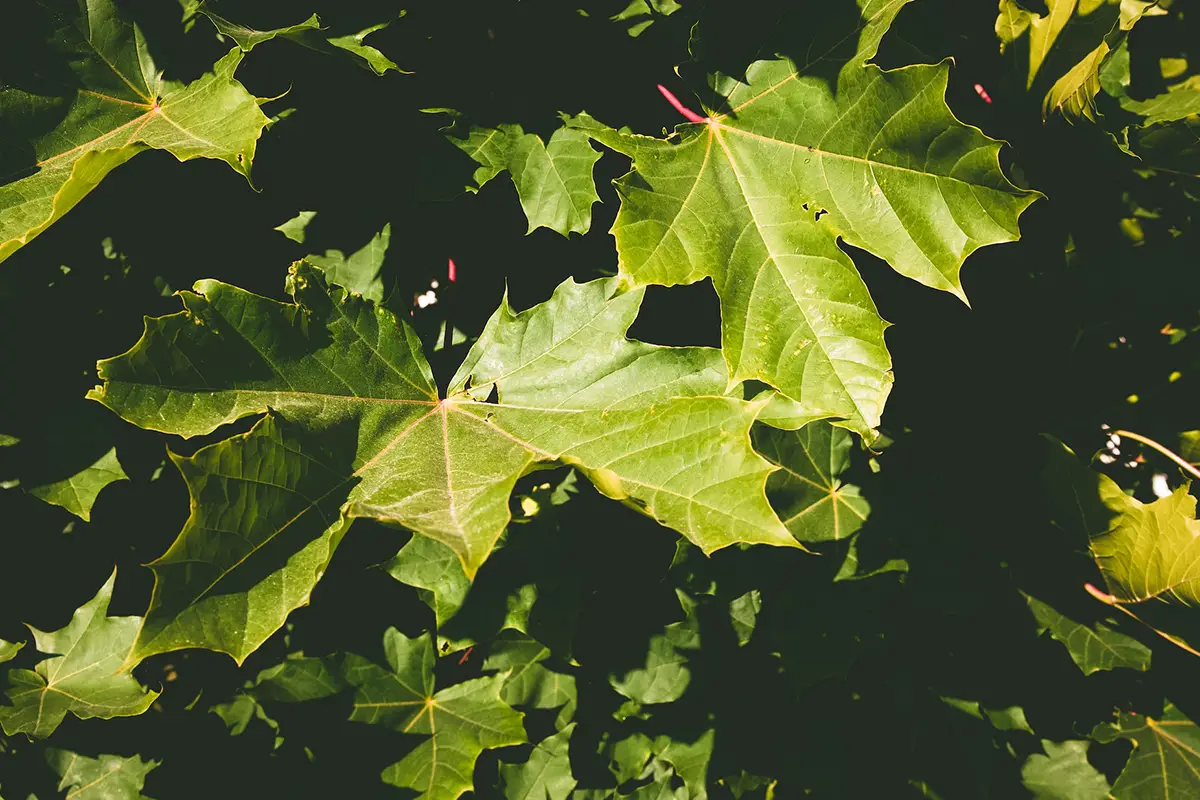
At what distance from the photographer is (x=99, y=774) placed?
2.36 m

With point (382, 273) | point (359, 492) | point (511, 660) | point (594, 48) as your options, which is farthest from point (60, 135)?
point (511, 660)

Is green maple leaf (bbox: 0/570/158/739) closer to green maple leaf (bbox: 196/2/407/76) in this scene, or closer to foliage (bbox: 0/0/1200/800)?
foliage (bbox: 0/0/1200/800)

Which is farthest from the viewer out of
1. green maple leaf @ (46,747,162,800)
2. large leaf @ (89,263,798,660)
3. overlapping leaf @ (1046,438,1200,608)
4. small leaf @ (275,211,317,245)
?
green maple leaf @ (46,747,162,800)

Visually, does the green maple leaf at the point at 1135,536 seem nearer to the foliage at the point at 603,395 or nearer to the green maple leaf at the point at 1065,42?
the foliage at the point at 603,395

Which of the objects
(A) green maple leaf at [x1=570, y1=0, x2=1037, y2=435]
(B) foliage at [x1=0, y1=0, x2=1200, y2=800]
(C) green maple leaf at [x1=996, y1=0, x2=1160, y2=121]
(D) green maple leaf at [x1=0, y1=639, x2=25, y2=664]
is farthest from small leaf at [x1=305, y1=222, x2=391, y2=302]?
(C) green maple leaf at [x1=996, y1=0, x2=1160, y2=121]

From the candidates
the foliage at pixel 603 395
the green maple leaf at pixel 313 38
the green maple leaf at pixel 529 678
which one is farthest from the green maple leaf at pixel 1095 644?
the green maple leaf at pixel 313 38

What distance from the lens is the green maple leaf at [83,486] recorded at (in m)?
1.91

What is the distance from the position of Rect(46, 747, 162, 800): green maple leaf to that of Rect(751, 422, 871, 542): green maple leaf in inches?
80.9

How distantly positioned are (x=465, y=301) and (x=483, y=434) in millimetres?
595

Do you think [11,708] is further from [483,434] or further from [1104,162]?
[1104,162]

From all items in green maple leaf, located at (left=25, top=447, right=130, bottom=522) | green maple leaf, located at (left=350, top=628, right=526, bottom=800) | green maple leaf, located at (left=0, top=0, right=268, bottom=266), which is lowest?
green maple leaf, located at (left=350, top=628, right=526, bottom=800)

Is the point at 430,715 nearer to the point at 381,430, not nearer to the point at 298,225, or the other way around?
the point at 381,430

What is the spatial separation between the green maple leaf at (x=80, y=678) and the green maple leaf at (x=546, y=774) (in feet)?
3.35

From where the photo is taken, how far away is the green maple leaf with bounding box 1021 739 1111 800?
2.20m
